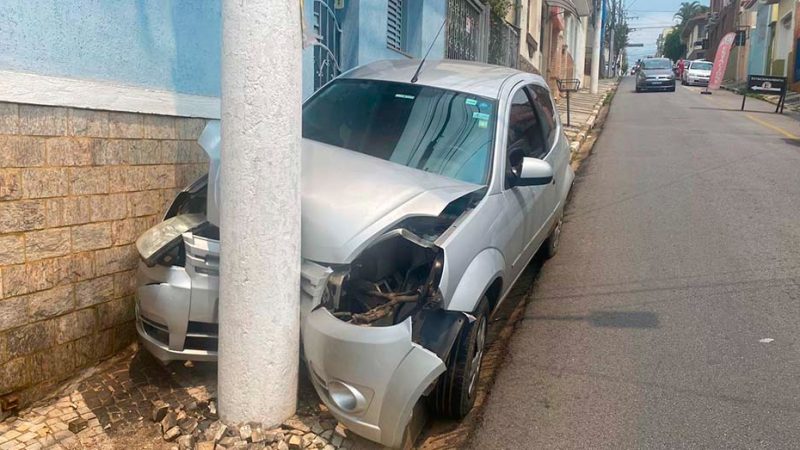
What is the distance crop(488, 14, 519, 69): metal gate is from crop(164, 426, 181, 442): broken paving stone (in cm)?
1464

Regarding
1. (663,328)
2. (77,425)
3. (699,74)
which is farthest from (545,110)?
(699,74)

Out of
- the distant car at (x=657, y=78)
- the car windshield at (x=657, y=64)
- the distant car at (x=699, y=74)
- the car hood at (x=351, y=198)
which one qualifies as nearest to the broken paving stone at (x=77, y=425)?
the car hood at (x=351, y=198)

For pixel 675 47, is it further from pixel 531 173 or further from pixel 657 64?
pixel 531 173

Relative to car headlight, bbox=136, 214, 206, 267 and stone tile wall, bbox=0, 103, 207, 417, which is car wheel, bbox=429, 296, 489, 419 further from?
stone tile wall, bbox=0, 103, 207, 417

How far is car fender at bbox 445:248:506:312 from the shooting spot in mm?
3447

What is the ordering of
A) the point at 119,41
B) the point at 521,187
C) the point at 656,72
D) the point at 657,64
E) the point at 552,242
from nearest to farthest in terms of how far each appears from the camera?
the point at 119,41 → the point at 521,187 → the point at 552,242 → the point at 656,72 → the point at 657,64

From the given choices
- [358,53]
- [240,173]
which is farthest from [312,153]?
[358,53]

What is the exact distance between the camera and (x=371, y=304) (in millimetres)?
3525

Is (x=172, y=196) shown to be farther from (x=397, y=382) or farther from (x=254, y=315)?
(x=397, y=382)

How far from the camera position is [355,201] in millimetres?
3523

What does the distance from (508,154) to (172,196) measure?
8.01ft

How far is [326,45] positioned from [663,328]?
16.9ft

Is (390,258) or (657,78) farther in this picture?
(657,78)

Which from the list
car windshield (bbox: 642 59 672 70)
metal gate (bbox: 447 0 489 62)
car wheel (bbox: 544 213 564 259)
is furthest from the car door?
car windshield (bbox: 642 59 672 70)
